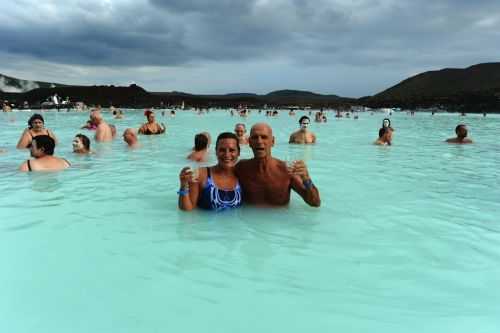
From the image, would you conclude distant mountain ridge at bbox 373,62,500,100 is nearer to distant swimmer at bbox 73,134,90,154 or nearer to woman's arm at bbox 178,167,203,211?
distant swimmer at bbox 73,134,90,154

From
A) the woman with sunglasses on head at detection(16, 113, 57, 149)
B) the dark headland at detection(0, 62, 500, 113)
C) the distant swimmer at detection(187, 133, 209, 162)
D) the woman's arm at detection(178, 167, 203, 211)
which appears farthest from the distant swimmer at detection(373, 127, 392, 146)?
the dark headland at detection(0, 62, 500, 113)

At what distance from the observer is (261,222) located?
4.30 metres

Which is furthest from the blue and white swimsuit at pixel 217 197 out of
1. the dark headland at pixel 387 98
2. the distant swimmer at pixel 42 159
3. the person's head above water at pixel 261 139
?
the dark headland at pixel 387 98

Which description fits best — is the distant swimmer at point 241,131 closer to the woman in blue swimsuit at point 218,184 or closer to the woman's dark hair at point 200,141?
the woman's dark hair at point 200,141

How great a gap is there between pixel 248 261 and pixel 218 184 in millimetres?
1268

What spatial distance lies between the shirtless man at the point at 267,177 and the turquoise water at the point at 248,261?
0.20 metres

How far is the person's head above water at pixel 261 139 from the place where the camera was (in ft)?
13.3

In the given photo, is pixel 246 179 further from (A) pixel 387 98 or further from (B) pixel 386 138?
(A) pixel 387 98

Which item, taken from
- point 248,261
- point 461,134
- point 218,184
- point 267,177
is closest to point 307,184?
point 267,177

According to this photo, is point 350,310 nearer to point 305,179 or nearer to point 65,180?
point 305,179

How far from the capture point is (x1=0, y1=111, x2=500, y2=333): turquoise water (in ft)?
8.05

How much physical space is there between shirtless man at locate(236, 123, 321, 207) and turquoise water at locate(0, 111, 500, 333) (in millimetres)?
196

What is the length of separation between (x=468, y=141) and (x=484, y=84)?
105005 millimetres

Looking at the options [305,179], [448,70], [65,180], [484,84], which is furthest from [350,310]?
[448,70]
